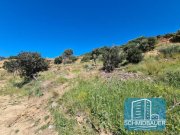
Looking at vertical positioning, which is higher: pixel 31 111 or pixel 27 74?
pixel 27 74

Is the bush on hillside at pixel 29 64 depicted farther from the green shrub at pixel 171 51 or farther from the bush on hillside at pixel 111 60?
the green shrub at pixel 171 51

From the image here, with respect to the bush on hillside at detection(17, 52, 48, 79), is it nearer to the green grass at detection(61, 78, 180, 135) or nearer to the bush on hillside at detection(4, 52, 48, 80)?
the bush on hillside at detection(4, 52, 48, 80)

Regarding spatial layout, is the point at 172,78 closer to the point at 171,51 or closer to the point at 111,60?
the point at 171,51

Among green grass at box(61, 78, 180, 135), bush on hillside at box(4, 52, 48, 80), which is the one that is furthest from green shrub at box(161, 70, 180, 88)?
bush on hillside at box(4, 52, 48, 80)

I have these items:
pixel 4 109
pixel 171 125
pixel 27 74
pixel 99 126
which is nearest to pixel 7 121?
pixel 4 109

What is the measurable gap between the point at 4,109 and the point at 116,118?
24.6ft

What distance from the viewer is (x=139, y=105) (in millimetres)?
5559

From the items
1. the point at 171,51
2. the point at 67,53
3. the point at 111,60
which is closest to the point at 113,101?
the point at 171,51

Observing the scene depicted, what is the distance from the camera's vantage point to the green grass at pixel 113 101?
526 centimetres

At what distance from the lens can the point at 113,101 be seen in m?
6.45

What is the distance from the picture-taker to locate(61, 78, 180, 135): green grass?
17.3 feet

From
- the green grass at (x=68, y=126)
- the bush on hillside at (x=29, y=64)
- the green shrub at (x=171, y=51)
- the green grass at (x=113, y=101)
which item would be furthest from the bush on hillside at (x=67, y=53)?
the green grass at (x=68, y=126)

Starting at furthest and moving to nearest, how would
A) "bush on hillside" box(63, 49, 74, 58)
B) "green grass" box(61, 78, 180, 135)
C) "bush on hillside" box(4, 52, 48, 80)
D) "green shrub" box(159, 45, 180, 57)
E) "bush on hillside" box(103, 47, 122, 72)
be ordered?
"bush on hillside" box(63, 49, 74, 58)
"bush on hillside" box(4, 52, 48, 80)
"bush on hillside" box(103, 47, 122, 72)
"green shrub" box(159, 45, 180, 57)
"green grass" box(61, 78, 180, 135)

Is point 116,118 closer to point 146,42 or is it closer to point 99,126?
point 99,126
